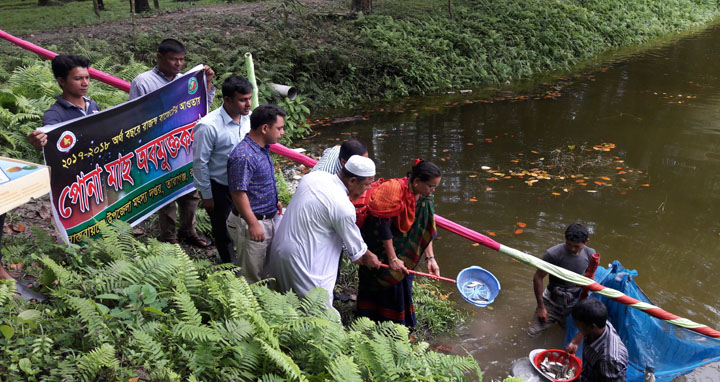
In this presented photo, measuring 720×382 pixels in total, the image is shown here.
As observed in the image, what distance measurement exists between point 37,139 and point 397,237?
274 cm

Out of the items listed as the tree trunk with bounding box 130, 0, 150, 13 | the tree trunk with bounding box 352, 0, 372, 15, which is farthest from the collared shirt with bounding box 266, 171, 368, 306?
the tree trunk with bounding box 130, 0, 150, 13

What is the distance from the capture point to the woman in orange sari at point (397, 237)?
170 inches

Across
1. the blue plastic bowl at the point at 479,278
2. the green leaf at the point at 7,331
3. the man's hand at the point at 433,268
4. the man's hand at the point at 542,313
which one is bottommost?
the man's hand at the point at 542,313

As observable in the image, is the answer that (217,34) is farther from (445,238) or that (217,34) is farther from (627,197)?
(627,197)

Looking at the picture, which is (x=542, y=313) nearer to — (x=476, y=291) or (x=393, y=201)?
(x=476, y=291)

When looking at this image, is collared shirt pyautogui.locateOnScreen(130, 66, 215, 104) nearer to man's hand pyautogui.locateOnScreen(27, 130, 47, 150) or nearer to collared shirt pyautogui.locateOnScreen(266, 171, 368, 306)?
man's hand pyautogui.locateOnScreen(27, 130, 47, 150)

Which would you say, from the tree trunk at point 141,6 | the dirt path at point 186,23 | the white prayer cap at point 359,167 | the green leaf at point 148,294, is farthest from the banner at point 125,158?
the tree trunk at point 141,6

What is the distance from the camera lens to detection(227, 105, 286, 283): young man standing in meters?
3.99

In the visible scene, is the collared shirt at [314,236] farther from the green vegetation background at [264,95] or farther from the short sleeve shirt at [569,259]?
the short sleeve shirt at [569,259]

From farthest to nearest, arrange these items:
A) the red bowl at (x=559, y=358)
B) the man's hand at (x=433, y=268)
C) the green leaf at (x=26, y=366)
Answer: the man's hand at (x=433, y=268)
the red bowl at (x=559, y=358)
the green leaf at (x=26, y=366)

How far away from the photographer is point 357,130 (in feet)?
37.8

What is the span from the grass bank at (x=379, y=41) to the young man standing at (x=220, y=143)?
24.3ft

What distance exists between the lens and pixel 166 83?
5.15 meters

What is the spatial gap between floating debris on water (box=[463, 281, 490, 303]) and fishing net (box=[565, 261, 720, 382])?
0.95m
